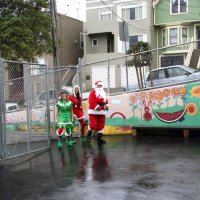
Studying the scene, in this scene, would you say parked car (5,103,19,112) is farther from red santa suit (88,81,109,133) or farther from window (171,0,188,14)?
window (171,0,188,14)

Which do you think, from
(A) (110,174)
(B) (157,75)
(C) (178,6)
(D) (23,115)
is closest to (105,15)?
(C) (178,6)

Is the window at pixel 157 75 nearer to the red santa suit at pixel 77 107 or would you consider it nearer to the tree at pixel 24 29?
the red santa suit at pixel 77 107

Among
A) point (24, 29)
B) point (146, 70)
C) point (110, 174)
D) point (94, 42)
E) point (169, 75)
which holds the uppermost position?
point (94, 42)

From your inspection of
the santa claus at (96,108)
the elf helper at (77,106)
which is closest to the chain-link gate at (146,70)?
the elf helper at (77,106)

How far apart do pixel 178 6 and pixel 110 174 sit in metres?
31.2

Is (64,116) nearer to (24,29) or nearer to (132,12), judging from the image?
(24,29)

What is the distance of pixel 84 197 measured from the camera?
5961 mm

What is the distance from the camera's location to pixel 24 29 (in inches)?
777

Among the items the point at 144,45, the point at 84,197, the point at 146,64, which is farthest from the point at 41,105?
the point at 144,45

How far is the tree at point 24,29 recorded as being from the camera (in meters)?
19.5

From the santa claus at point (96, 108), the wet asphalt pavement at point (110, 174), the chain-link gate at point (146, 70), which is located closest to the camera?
the wet asphalt pavement at point (110, 174)

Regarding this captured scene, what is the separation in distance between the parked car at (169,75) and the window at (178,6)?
24587mm

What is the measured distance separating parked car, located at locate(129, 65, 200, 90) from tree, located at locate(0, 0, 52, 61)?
28.2 ft

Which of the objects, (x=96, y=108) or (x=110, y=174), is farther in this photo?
(x=96, y=108)
